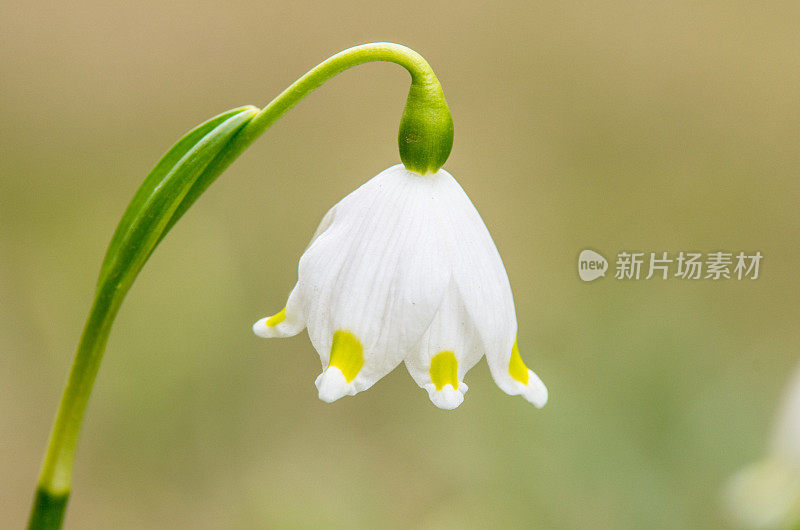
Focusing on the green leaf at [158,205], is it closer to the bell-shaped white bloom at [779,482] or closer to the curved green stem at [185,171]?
the curved green stem at [185,171]

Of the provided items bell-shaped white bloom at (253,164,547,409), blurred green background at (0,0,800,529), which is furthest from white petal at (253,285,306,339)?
blurred green background at (0,0,800,529)

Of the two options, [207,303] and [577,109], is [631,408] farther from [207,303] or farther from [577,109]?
[577,109]

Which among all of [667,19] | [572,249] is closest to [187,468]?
[572,249]

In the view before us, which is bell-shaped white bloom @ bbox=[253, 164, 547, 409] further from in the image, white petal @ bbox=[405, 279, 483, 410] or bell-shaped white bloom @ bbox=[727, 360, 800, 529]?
bell-shaped white bloom @ bbox=[727, 360, 800, 529]

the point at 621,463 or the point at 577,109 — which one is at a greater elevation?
the point at 577,109

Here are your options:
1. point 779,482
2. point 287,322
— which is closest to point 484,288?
point 287,322

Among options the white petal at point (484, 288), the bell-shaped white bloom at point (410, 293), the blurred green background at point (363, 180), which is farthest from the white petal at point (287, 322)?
the blurred green background at point (363, 180)
